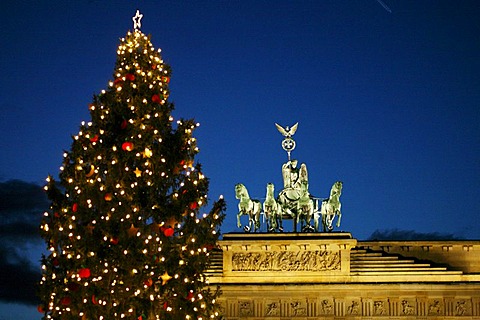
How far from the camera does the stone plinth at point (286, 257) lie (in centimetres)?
3372

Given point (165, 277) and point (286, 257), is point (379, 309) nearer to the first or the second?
point (286, 257)

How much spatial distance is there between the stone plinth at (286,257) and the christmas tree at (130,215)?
14.4 metres

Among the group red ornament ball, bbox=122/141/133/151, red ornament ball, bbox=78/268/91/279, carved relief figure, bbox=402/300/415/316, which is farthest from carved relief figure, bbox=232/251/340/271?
red ornament ball, bbox=78/268/91/279

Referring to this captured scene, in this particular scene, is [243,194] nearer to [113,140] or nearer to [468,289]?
[468,289]

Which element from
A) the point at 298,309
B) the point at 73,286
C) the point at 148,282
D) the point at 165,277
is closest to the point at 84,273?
the point at 73,286

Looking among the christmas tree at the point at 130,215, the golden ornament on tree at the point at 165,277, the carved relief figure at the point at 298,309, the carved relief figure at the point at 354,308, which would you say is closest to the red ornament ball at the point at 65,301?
the christmas tree at the point at 130,215

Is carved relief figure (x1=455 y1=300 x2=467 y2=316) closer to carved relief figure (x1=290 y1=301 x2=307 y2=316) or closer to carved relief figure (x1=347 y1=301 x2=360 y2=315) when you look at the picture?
carved relief figure (x1=347 y1=301 x2=360 y2=315)

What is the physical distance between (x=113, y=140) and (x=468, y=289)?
17.9m

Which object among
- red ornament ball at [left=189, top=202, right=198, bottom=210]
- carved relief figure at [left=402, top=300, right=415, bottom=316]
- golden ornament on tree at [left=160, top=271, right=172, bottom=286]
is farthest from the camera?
carved relief figure at [left=402, top=300, right=415, bottom=316]

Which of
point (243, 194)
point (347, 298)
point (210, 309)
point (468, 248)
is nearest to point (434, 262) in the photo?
point (468, 248)

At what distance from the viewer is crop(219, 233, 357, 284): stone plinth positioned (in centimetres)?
3372

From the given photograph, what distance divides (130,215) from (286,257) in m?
16.1

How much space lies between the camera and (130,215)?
18562 mm

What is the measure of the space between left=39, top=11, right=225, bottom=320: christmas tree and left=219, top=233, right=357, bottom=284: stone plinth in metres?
14.4
